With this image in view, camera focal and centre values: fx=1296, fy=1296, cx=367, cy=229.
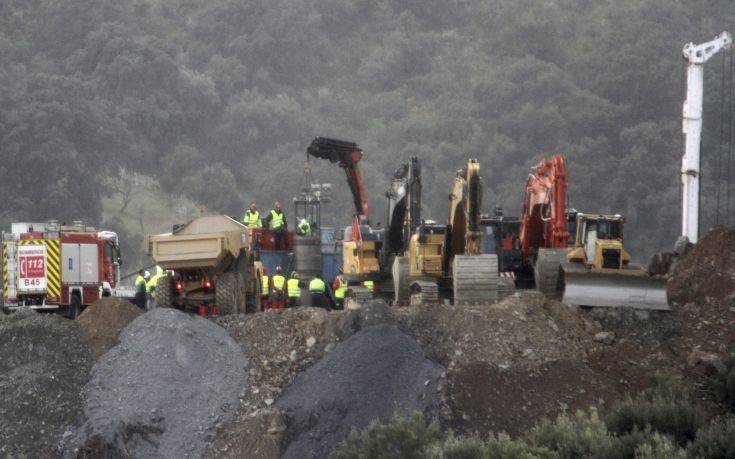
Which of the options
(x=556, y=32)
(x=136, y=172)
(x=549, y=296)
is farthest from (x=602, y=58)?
(x=549, y=296)

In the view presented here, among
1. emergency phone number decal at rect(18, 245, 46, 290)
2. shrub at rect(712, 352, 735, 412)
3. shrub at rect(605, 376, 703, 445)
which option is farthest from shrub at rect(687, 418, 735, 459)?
emergency phone number decal at rect(18, 245, 46, 290)

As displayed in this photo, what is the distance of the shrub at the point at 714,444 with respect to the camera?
12.9 metres

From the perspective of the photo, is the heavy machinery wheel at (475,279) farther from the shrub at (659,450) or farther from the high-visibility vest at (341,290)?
the shrub at (659,450)

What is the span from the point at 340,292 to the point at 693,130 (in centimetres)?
1059

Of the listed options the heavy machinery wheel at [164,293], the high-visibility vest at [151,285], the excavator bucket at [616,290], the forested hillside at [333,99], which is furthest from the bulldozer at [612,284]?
the forested hillside at [333,99]

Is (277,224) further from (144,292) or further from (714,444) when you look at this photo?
(714,444)

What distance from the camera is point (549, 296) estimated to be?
961 inches

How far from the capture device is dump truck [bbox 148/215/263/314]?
2294 cm

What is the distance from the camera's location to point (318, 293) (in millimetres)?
28953

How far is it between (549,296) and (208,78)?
5240cm

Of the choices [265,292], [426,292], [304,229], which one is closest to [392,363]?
[426,292]

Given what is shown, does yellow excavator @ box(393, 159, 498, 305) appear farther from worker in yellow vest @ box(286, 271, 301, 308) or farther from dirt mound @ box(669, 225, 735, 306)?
dirt mound @ box(669, 225, 735, 306)

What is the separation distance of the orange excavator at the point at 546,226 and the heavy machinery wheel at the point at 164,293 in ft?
22.8

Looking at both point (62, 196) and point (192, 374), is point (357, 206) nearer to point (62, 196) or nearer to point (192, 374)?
point (192, 374)
